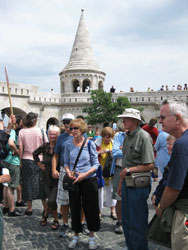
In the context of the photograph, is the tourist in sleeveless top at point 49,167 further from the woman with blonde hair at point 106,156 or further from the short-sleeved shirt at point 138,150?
the short-sleeved shirt at point 138,150

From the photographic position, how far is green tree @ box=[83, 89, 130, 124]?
25.3 m

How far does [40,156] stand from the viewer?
15.7ft

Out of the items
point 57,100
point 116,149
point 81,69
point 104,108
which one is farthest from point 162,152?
point 81,69

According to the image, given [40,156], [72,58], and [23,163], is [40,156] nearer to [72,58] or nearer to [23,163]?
[23,163]

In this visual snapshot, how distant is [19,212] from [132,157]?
3.06 meters

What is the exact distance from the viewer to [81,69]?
29.6 meters

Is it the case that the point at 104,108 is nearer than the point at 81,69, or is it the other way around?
the point at 104,108

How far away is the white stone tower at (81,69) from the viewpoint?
2983 centimetres

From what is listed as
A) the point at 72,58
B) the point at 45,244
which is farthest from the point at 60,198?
the point at 72,58

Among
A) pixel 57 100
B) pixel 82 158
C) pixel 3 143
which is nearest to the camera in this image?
pixel 82 158

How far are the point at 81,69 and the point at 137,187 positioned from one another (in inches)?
1102

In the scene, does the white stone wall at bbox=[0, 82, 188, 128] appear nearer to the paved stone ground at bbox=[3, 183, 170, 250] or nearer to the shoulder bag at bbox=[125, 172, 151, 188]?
the paved stone ground at bbox=[3, 183, 170, 250]

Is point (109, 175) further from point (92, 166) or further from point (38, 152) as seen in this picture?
point (38, 152)

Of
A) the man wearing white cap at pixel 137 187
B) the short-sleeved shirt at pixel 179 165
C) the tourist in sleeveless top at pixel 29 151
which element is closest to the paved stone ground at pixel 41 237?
the tourist in sleeveless top at pixel 29 151
